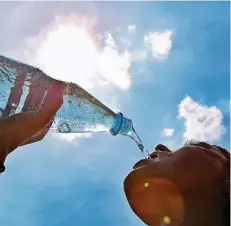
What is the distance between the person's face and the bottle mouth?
111 cm

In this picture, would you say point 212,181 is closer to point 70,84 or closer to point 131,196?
point 131,196

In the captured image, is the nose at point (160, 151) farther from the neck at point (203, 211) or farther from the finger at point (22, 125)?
the finger at point (22, 125)

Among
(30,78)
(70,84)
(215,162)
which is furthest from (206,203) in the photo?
(30,78)

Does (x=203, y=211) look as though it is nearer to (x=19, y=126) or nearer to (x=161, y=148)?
(x=161, y=148)

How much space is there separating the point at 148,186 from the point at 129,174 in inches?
5.0

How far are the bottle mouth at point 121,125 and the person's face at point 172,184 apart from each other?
1.11 metres

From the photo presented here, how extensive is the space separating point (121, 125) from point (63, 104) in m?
0.53

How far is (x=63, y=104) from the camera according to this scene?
3.24 meters

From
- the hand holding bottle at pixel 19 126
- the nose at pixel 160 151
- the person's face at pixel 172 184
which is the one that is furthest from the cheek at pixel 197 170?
the hand holding bottle at pixel 19 126

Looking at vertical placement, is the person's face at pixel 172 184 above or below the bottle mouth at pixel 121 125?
below

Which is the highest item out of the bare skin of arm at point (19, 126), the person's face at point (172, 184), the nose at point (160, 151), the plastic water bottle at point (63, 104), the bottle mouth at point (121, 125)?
the plastic water bottle at point (63, 104)

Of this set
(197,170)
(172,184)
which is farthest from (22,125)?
(197,170)

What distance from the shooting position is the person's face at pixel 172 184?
1950 millimetres

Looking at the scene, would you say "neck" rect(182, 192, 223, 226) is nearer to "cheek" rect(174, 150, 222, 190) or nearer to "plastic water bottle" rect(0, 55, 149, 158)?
"cheek" rect(174, 150, 222, 190)
